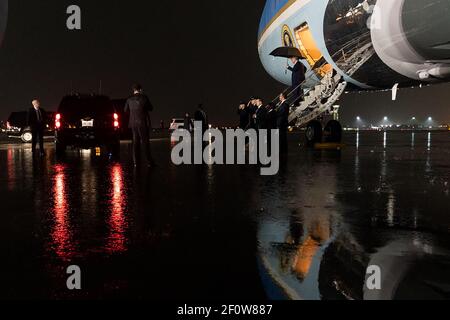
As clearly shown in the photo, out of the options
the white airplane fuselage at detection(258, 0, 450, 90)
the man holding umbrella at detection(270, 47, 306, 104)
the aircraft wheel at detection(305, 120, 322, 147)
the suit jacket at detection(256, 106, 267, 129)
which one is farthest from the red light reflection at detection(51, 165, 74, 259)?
the aircraft wheel at detection(305, 120, 322, 147)

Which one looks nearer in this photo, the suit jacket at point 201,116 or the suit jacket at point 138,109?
the suit jacket at point 138,109

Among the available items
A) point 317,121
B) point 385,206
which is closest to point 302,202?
point 385,206

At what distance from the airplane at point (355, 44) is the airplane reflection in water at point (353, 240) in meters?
4.37

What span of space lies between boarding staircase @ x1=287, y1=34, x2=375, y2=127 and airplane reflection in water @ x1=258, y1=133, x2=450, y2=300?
6923mm

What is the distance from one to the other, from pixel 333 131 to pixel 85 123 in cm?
949

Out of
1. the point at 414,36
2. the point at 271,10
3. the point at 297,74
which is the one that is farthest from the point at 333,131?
the point at 414,36

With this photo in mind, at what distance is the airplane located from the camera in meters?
10.6

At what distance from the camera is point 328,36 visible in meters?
14.8

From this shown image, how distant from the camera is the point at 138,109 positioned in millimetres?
11047

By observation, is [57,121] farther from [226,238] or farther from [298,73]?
[226,238]

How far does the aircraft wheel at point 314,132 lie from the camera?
63.5ft

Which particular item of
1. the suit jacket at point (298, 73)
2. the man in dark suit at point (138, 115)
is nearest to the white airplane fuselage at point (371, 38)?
the suit jacket at point (298, 73)

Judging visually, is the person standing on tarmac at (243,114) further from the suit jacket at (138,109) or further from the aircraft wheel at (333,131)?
the suit jacket at (138,109)

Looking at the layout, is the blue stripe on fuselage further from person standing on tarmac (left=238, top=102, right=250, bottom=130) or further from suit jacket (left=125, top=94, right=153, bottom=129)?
suit jacket (left=125, top=94, right=153, bottom=129)
